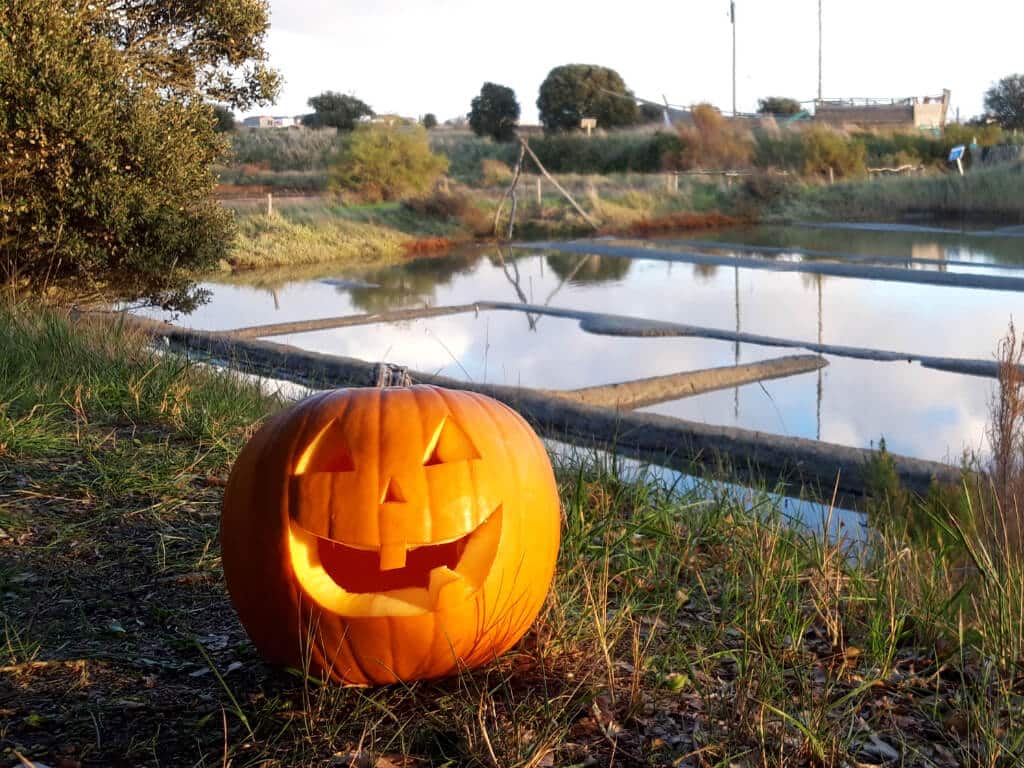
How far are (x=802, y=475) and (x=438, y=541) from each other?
14.8 ft

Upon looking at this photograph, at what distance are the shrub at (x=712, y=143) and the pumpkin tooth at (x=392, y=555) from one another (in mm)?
38631

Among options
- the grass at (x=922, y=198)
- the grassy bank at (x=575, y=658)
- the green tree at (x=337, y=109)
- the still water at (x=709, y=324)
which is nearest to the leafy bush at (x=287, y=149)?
the green tree at (x=337, y=109)

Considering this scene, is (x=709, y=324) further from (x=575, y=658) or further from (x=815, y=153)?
(x=815, y=153)

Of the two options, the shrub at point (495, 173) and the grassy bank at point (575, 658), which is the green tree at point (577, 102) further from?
the grassy bank at point (575, 658)

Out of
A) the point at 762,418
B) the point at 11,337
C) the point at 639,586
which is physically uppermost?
the point at 11,337

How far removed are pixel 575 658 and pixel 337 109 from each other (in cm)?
5262

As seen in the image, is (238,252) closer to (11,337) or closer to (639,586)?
(11,337)

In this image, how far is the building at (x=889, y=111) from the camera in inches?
2087

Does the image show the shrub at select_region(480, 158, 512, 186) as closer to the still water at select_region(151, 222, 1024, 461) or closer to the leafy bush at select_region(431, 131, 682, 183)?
the leafy bush at select_region(431, 131, 682, 183)

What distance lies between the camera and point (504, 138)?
55.0 meters

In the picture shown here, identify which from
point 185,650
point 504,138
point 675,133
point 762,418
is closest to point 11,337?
point 185,650

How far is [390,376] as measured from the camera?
2869mm

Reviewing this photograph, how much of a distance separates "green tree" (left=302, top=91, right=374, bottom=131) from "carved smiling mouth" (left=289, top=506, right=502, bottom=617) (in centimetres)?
5189

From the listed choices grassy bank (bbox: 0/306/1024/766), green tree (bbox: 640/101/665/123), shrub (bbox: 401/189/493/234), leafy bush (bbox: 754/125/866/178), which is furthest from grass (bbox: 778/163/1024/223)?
grassy bank (bbox: 0/306/1024/766)
